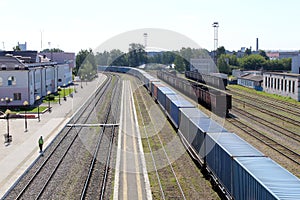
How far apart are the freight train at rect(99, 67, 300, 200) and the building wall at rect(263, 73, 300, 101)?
28.3 m

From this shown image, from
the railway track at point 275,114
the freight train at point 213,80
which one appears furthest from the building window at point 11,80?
the freight train at point 213,80

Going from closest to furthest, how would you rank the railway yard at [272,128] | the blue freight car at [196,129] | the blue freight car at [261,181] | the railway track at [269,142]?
the blue freight car at [261,181] → the blue freight car at [196,129] → the railway track at [269,142] → the railway yard at [272,128]

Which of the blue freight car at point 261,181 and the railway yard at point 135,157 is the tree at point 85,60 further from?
the blue freight car at point 261,181

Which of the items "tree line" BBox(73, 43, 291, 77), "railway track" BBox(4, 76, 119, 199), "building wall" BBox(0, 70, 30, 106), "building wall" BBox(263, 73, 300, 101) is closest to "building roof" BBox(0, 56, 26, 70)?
"building wall" BBox(0, 70, 30, 106)

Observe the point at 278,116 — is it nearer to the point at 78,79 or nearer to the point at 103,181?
the point at 103,181

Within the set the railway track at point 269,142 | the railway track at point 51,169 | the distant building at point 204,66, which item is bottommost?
the railway track at point 51,169

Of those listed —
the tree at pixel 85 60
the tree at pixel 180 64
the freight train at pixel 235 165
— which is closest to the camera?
the freight train at pixel 235 165

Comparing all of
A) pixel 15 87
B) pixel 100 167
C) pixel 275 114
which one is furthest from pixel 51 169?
pixel 15 87

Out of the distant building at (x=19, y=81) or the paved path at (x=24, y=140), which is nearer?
the paved path at (x=24, y=140)

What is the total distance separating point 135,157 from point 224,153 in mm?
7928

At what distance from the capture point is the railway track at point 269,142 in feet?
67.2

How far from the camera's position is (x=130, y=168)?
60.1 feet

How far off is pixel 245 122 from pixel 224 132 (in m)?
15.2

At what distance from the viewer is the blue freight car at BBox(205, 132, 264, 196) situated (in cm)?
1273
